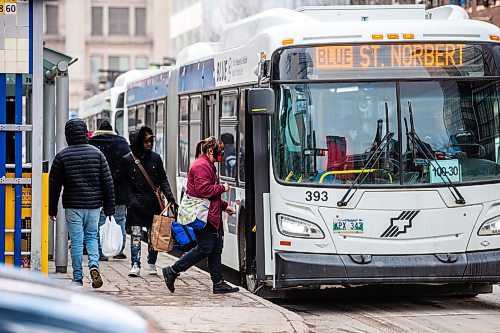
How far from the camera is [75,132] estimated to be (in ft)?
41.5

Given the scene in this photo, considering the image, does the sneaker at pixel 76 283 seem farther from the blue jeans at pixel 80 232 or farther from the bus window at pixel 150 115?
the bus window at pixel 150 115

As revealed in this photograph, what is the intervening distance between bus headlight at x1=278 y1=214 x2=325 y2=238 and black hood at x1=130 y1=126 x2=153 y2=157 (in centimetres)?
258

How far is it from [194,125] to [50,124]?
3.12 meters

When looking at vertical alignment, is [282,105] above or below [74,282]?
above

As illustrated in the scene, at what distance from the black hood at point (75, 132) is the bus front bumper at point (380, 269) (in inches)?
89.6

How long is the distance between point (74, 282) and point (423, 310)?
11.4ft

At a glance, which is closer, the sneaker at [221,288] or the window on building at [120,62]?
the sneaker at [221,288]

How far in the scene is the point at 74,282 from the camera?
12812mm

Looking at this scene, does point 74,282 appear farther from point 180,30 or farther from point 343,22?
point 180,30

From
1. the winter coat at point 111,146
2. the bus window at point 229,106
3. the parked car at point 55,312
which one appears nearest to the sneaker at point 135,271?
the bus window at point 229,106

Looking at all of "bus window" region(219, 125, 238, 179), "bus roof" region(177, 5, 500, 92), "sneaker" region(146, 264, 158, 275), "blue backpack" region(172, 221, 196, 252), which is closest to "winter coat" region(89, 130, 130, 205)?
"bus roof" region(177, 5, 500, 92)

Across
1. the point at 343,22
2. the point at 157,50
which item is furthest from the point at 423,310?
the point at 157,50

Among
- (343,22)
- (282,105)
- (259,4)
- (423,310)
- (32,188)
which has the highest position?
(259,4)

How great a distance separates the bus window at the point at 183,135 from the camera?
19031mm
